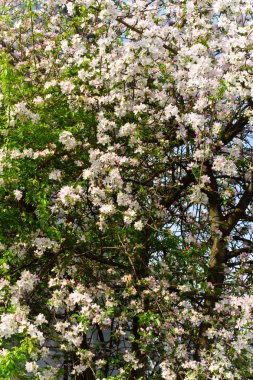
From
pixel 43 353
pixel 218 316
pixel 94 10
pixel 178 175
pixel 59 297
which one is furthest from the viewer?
pixel 178 175

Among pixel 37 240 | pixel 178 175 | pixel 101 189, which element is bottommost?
pixel 37 240

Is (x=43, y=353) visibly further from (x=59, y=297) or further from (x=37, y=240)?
(x=37, y=240)

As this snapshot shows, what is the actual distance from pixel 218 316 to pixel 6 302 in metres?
2.02

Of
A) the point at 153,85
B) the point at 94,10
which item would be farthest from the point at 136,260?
the point at 94,10

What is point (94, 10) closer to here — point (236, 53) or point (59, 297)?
point (236, 53)

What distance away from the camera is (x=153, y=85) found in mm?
5809

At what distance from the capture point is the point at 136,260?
548 cm

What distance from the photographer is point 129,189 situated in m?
5.18

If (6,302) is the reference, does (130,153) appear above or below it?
above

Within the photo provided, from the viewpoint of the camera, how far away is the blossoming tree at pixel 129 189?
486cm

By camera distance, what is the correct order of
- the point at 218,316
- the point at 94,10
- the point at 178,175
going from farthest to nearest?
the point at 178,175, the point at 94,10, the point at 218,316

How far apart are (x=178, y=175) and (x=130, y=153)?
1.16 metres

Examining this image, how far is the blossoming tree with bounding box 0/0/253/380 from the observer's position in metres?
4.86

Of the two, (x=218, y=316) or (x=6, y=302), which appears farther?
(x=218, y=316)
